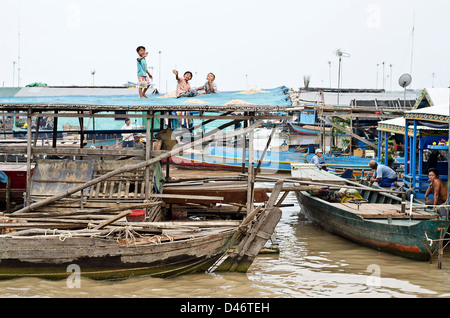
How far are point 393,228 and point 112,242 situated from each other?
5.33 m

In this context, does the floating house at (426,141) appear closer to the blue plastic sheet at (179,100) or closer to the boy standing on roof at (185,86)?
the blue plastic sheet at (179,100)

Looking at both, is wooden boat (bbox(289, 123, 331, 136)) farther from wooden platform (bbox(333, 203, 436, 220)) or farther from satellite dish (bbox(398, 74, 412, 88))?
wooden platform (bbox(333, 203, 436, 220))

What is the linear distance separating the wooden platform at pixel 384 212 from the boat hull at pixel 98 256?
3485 mm

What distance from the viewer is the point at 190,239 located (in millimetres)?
7996

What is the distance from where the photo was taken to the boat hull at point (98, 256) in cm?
771

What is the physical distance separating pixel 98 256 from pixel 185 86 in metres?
4.05

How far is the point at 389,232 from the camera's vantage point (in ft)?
32.4

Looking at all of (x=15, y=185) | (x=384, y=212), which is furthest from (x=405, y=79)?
(x=15, y=185)

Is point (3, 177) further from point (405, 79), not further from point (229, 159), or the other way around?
point (229, 159)

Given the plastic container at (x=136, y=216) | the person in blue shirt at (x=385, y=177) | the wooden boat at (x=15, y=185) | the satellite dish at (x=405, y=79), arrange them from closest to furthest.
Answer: the plastic container at (x=136, y=216) < the wooden boat at (x=15, y=185) < the person in blue shirt at (x=385, y=177) < the satellite dish at (x=405, y=79)

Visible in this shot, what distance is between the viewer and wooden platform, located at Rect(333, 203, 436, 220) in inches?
382

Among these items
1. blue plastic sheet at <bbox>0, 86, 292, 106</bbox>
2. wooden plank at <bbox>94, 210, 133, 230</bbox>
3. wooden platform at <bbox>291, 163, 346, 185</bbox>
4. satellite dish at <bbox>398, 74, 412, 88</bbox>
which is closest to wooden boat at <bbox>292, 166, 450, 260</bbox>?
wooden platform at <bbox>291, 163, 346, 185</bbox>

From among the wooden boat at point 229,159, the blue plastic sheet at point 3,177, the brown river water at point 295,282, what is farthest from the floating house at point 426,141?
the wooden boat at point 229,159
